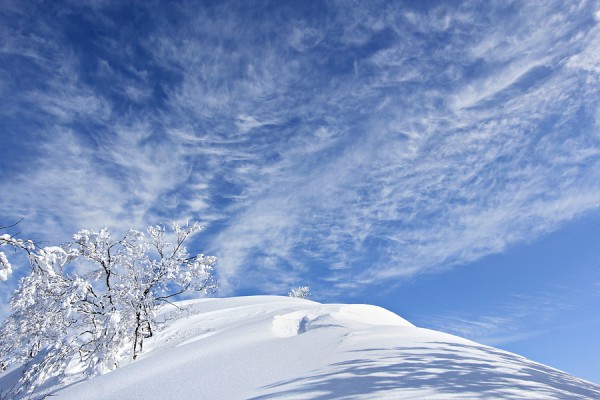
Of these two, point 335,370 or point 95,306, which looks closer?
point 335,370

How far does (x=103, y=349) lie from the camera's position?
452 inches

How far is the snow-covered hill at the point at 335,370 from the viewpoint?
5477 mm

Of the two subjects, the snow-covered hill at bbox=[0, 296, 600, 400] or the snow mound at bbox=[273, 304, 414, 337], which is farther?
the snow mound at bbox=[273, 304, 414, 337]

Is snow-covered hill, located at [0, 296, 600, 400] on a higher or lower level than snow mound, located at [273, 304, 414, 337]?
lower

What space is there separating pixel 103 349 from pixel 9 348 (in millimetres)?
7528

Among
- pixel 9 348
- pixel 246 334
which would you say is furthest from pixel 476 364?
pixel 9 348

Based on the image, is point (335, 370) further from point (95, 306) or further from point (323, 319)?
point (95, 306)

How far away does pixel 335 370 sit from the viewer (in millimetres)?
6523

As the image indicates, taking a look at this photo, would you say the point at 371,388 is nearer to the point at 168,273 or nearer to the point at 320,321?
the point at 320,321

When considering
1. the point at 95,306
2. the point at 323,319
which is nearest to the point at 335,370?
the point at 323,319

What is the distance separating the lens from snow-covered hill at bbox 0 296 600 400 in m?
5.48

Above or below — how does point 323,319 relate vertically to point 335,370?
above

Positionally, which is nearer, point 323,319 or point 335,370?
point 335,370

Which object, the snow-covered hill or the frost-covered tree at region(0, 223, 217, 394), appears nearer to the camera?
the snow-covered hill
